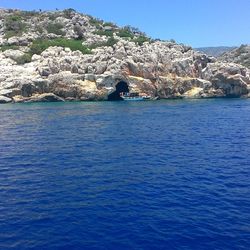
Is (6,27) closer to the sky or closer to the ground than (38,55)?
closer to the sky

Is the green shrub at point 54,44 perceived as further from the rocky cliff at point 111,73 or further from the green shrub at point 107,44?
the green shrub at point 107,44

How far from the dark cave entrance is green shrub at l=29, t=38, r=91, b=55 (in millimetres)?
26830

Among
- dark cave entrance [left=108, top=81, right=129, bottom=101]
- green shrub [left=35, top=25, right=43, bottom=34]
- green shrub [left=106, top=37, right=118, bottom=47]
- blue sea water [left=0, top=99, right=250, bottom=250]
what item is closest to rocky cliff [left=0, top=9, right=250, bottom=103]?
dark cave entrance [left=108, top=81, right=129, bottom=101]

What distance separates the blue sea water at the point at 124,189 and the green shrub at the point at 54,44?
324 feet

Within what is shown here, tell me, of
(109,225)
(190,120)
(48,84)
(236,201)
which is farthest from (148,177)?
(48,84)

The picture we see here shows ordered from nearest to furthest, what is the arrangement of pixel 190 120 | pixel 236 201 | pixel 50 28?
pixel 236 201 → pixel 190 120 → pixel 50 28

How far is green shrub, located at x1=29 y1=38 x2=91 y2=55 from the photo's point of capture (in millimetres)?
161625

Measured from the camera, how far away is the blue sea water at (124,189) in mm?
24703

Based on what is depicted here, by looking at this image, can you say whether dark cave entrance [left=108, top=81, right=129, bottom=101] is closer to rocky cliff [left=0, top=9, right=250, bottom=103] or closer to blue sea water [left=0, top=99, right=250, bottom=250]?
rocky cliff [left=0, top=9, right=250, bottom=103]

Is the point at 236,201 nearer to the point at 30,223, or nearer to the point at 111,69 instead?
the point at 30,223

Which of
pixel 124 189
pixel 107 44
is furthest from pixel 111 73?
pixel 124 189

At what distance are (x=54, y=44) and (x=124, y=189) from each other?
143 m

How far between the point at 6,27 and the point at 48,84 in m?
81.7

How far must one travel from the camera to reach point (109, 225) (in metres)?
26.3
